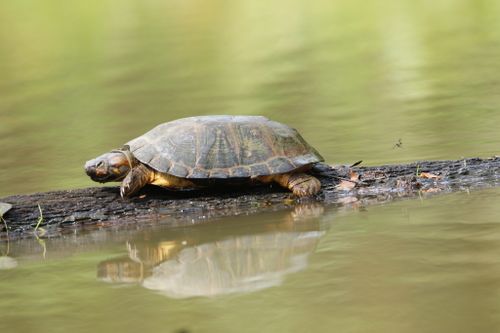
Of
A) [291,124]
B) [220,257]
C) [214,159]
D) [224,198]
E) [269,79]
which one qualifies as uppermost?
[269,79]

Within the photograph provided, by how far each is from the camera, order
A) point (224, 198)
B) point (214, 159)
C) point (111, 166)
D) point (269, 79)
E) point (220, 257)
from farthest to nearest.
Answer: point (269, 79), point (111, 166), point (224, 198), point (214, 159), point (220, 257)

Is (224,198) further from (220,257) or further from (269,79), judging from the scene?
(269,79)

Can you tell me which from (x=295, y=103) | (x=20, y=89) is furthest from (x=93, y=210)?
(x=20, y=89)

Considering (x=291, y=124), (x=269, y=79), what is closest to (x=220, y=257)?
(x=291, y=124)

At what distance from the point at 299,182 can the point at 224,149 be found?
0.74 m

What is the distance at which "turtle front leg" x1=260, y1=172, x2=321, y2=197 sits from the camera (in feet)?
28.7

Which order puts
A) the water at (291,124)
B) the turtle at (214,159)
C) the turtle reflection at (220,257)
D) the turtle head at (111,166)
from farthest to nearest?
1. the turtle head at (111,166)
2. the turtle at (214,159)
3. the turtle reflection at (220,257)
4. the water at (291,124)

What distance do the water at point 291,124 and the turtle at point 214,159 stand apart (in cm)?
38

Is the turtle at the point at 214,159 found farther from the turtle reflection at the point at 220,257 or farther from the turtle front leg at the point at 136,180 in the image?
the turtle reflection at the point at 220,257

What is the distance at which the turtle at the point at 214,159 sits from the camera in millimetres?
8672

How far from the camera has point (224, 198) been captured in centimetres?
884

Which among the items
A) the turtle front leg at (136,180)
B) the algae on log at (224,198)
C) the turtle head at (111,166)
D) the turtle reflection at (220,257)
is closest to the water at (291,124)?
the turtle reflection at (220,257)

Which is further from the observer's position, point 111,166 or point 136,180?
point 111,166

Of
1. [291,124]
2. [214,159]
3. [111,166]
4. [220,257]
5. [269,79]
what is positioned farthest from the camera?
[269,79]
